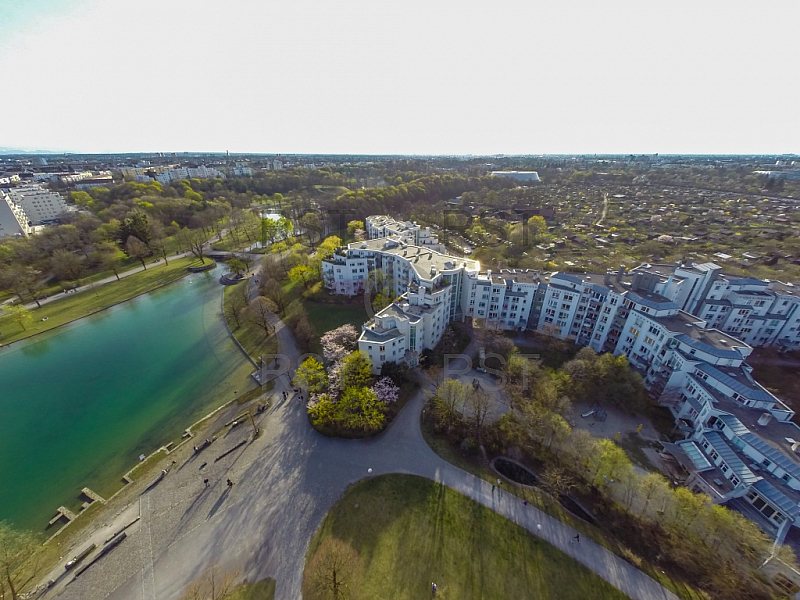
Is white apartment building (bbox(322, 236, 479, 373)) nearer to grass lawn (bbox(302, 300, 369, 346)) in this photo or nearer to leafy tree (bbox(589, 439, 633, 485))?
grass lawn (bbox(302, 300, 369, 346))

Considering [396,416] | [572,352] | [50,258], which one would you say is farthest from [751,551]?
[50,258]

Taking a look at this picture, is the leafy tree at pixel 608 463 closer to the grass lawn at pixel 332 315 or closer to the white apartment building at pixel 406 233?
the grass lawn at pixel 332 315

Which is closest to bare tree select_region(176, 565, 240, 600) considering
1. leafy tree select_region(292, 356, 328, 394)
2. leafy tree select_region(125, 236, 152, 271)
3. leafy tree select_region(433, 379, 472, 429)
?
leafy tree select_region(292, 356, 328, 394)

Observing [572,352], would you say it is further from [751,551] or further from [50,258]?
[50,258]

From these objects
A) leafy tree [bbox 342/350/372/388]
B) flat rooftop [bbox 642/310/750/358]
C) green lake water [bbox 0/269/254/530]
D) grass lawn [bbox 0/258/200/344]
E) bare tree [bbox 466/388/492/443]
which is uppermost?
flat rooftop [bbox 642/310/750/358]

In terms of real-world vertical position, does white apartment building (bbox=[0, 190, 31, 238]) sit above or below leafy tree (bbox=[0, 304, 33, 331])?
above

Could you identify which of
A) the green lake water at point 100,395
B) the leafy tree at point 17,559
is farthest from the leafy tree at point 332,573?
the green lake water at point 100,395

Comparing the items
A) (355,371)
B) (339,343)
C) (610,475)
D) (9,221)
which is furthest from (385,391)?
(9,221)

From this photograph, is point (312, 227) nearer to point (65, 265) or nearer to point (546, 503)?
point (65, 265)
